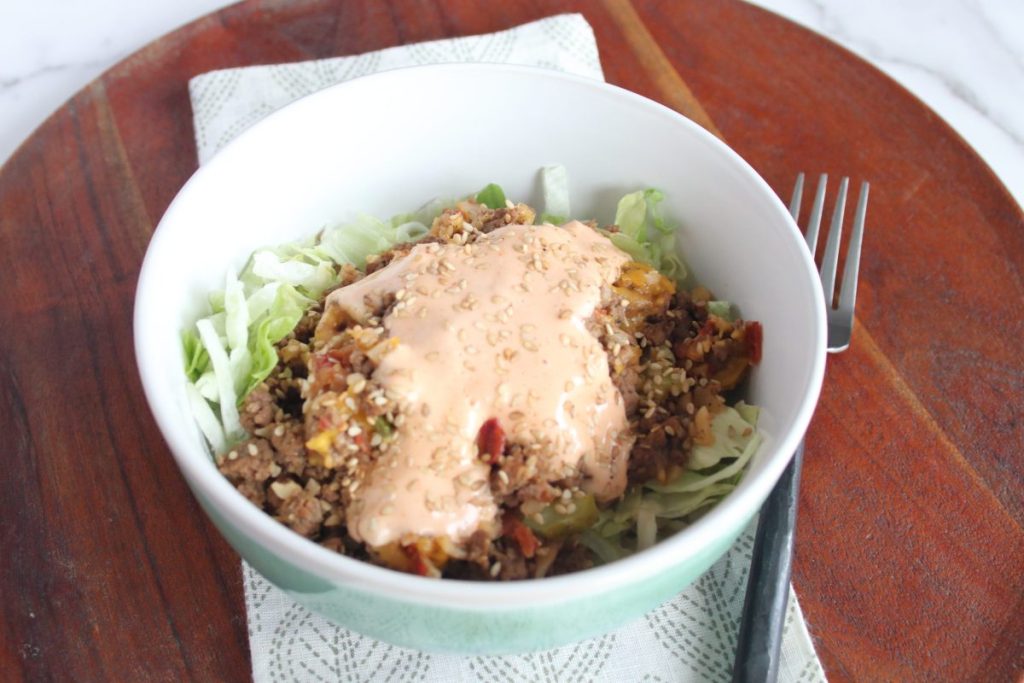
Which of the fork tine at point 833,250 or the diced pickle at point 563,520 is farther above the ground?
the fork tine at point 833,250

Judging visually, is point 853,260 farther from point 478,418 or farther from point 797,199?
point 478,418

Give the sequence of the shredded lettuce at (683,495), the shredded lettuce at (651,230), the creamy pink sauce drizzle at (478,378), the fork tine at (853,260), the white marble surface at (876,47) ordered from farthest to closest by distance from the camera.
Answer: the white marble surface at (876,47), the fork tine at (853,260), the shredded lettuce at (651,230), the shredded lettuce at (683,495), the creamy pink sauce drizzle at (478,378)

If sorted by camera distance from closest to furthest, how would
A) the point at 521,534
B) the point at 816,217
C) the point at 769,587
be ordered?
the point at 521,534 → the point at 769,587 → the point at 816,217

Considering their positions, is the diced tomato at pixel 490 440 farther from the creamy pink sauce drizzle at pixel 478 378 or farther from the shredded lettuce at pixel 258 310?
the shredded lettuce at pixel 258 310

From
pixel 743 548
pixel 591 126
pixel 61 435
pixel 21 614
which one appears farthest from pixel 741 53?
pixel 21 614

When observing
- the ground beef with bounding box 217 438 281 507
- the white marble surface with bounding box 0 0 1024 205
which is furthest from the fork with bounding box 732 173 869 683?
the white marble surface with bounding box 0 0 1024 205

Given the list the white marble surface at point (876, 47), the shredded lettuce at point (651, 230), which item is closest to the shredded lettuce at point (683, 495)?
the shredded lettuce at point (651, 230)

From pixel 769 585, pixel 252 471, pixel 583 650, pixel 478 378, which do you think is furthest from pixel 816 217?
pixel 252 471
